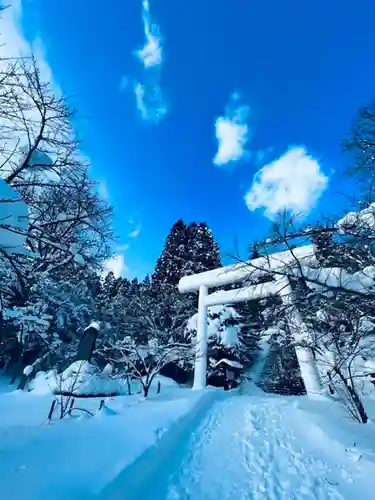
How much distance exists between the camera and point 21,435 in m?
2.97

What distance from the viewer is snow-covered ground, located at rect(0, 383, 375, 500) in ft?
7.36

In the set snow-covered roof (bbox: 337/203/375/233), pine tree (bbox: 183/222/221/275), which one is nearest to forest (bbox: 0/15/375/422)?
snow-covered roof (bbox: 337/203/375/233)

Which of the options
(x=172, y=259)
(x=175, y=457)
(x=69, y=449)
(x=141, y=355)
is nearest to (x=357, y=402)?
(x=175, y=457)

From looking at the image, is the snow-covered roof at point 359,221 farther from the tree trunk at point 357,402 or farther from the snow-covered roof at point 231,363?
the snow-covered roof at point 231,363

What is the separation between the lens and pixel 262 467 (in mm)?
3391

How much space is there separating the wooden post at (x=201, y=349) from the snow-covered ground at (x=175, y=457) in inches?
194

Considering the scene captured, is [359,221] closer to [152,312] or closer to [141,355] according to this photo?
[141,355]

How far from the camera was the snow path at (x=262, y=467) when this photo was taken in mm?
2766

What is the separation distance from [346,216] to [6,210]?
10.7 ft

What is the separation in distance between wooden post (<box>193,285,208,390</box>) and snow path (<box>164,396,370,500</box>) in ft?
16.2

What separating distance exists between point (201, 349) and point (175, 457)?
722cm

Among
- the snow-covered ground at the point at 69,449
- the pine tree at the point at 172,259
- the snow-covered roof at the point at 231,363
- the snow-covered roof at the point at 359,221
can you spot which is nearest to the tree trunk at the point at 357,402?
the snow-covered ground at the point at 69,449

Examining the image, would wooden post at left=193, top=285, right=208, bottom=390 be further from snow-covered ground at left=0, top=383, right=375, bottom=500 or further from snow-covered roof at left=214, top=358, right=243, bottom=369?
snow-covered ground at left=0, top=383, right=375, bottom=500

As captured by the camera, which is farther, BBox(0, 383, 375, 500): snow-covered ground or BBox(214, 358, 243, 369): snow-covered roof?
BBox(214, 358, 243, 369): snow-covered roof
